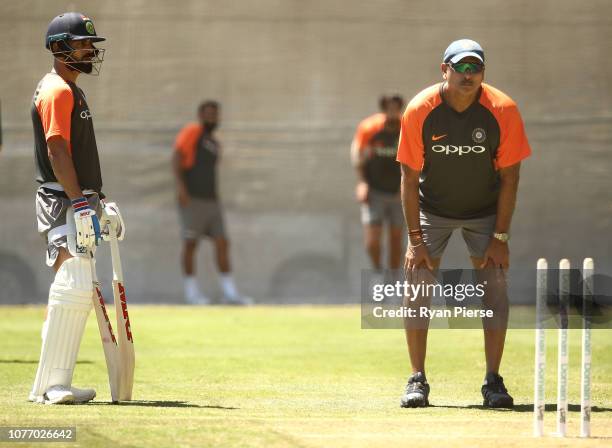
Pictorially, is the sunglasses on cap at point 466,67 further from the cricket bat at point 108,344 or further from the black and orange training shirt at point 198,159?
the black and orange training shirt at point 198,159

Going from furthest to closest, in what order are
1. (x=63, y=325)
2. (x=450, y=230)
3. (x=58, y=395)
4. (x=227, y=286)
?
(x=227, y=286) → (x=450, y=230) → (x=63, y=325) → (x=58, y=395)

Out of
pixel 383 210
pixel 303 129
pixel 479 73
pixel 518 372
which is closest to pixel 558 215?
pixel 383 210

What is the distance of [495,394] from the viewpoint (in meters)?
7.98

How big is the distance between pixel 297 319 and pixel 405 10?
4.11 metres

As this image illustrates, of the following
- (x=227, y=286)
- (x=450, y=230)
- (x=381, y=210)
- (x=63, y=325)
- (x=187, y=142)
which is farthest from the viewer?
(x=187, y=142)

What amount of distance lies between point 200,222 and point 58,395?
8.76m

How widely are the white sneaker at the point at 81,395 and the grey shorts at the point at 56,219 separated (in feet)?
2.50

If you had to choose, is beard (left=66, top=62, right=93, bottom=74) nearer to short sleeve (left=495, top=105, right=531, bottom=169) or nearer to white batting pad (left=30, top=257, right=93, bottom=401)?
white batting pad (left=30, top=257, right=93, bottom=401)

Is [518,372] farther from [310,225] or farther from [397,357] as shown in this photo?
[310,225]

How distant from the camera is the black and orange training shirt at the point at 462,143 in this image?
8070 mm

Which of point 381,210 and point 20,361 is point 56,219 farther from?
point 381,210

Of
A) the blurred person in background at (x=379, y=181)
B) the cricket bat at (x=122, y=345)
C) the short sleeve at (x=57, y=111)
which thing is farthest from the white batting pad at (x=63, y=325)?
the blurred person in background at (x=379, y=181)

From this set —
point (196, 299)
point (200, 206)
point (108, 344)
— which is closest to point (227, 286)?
point (196, 299)

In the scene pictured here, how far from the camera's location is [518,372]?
998cm
